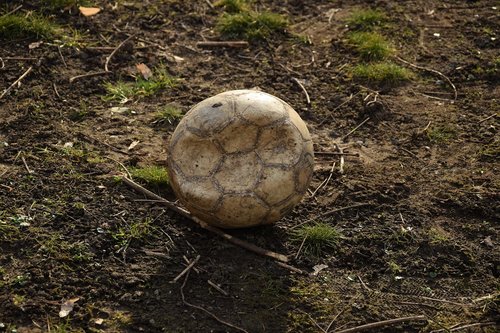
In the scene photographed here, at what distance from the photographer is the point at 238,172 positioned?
190 inches

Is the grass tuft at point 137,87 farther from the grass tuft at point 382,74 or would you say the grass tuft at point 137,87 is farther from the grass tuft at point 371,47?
the grass tuft at point 371,47

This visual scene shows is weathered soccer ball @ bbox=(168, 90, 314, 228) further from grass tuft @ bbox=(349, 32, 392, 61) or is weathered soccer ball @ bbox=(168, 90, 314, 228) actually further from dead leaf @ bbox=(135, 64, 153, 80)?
grass tuft @ bbox=(349, 32, 392, 61)

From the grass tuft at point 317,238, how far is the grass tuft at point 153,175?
0.99m

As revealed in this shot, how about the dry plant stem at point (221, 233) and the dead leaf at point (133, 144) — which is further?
the dead leaf at point (133, 144)

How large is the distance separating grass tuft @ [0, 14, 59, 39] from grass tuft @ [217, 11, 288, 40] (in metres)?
1.56

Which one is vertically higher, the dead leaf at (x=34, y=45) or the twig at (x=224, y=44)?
the dead leaf at (x=34, y=45)

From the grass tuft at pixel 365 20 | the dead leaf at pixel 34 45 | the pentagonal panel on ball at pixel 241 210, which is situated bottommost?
the grass tuft at pixel 365 20

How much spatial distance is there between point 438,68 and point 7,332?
4429 mm

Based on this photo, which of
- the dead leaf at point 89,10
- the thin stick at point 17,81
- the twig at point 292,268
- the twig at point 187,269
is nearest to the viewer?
the twig at point 187,269

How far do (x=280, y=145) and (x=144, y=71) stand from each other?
8.32 ft

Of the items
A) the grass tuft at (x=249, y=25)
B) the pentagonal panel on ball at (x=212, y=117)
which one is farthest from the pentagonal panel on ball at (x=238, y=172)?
the grass tuft at (x=249, y=25)

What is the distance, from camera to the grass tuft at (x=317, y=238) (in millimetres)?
5125

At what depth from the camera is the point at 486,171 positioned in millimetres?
5926

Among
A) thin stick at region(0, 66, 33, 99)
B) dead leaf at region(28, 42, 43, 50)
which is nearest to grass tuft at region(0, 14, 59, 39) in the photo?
dead leaf at region(28, 42, 43, 50)
